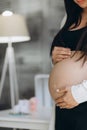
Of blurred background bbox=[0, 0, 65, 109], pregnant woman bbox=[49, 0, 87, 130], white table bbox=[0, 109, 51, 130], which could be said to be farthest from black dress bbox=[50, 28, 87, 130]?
blurred background bbox=[0, 0, 65, 109]

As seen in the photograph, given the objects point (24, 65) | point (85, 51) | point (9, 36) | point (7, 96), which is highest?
point (85, 51)

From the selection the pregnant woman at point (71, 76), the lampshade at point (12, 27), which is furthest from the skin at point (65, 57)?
the lampshade at point (12, 27)

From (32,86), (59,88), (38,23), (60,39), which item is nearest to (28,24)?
(38,23)

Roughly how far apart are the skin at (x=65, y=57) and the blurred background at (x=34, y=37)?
0.97m

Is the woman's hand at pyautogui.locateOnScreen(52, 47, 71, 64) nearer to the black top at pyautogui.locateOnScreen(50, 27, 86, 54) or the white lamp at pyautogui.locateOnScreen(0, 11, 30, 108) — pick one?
the black top at pyautogui.locateOnScreen(50, 27, 86, 54)

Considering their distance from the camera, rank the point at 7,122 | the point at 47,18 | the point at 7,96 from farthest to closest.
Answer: the point at 7,96
the point at 47,18
the point at 7,122

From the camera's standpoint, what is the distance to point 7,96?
2797mm

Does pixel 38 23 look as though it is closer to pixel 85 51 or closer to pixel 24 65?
pixel 24 65

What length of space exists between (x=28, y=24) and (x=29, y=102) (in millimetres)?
704

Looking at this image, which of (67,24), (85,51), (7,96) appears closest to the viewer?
(85,51)

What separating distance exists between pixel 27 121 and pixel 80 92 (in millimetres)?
774

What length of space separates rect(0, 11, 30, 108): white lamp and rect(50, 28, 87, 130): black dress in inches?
35.1

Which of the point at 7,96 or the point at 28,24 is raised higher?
the point at 28,24

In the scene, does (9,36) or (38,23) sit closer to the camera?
(9,36)
